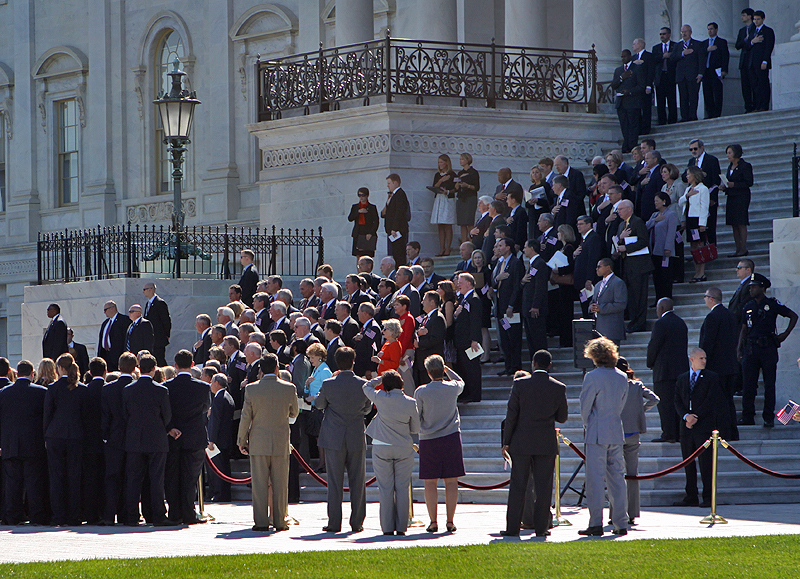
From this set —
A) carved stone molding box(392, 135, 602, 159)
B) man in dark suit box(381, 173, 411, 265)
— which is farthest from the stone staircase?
carved stone molding box(392, 135, 602, 159)

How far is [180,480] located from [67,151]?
28967mm

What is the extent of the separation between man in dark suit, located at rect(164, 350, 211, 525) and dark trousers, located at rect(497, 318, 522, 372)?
4.58 metres

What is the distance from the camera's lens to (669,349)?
50.1 ft

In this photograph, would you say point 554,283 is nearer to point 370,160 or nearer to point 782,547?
point 370,160

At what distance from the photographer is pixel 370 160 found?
2322 cm

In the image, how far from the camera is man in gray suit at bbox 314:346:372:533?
13359 mm

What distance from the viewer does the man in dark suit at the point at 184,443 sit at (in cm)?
1425

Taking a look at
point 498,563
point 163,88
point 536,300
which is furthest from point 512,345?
point 163,88

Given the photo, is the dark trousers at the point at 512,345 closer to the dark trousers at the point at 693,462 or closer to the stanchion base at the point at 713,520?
the dark trousers at the point at 693,462

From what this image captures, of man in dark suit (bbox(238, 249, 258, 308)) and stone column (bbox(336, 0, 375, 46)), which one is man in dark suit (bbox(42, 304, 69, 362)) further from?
stone column (bbox(336, 0, 375, 46))

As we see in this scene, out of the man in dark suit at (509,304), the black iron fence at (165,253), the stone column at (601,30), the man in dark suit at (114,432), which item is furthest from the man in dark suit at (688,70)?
the man in dark suit at (114,432)

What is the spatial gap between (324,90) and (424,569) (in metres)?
14.7

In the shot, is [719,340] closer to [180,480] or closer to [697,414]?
[697,414]

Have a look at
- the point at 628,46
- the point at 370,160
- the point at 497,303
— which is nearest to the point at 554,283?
the point at 497,303
